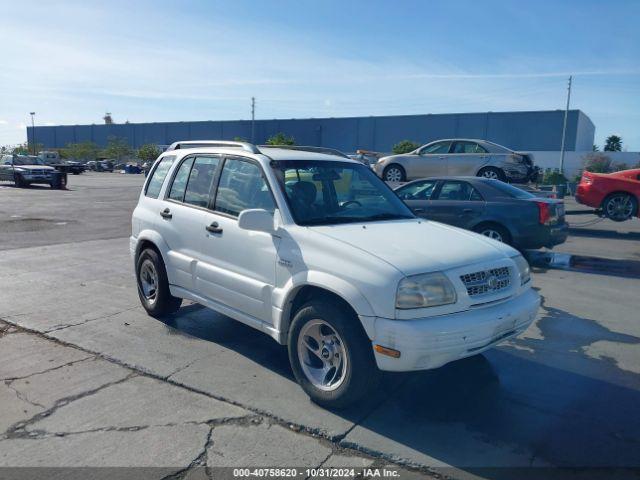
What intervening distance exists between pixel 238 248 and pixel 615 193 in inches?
488

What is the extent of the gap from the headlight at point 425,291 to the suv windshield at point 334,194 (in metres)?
1.09

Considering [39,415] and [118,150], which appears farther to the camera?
[118,150]

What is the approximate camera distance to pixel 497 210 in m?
9.41

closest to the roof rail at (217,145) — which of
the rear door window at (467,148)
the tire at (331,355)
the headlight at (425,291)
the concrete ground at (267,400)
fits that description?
the tire at (331,355)

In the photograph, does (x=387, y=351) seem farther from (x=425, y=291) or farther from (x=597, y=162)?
(x=597, y=162)

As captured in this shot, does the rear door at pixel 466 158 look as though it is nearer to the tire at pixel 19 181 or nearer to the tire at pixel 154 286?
the tire at pixel 154 286

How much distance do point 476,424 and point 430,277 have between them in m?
1.11

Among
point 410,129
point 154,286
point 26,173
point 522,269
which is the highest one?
point 410,129

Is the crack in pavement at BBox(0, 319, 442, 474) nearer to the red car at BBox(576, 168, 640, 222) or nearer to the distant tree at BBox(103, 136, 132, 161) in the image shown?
the red car at BBox(576, 168, 640, 222)

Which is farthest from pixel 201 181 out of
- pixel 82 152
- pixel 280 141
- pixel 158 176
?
pixel 82 152

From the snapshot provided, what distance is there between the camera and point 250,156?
16.4 ft

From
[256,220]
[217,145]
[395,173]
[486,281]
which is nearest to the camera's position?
[486,281]

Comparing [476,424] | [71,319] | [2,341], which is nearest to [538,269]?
[476,424]

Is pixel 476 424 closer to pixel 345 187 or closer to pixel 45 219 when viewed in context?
pixel 345 187
